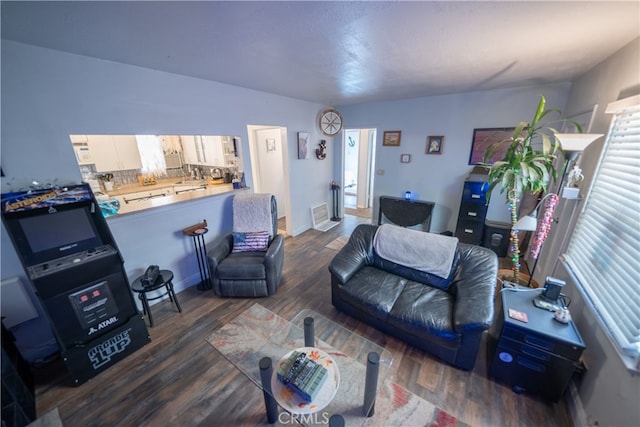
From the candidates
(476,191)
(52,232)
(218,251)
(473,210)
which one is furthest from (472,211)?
(52,232)

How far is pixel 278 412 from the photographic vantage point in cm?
149

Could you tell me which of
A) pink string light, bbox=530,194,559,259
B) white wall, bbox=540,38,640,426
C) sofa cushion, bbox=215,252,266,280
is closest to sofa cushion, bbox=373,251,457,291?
pink string light, bbox=530,194,559,259

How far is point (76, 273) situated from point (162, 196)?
2.16 meters

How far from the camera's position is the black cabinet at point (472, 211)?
10.8 ft

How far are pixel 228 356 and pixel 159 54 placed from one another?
2.57 m

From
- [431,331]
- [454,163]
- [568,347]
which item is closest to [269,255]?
[431,331]

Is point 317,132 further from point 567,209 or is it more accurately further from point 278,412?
point 278,412

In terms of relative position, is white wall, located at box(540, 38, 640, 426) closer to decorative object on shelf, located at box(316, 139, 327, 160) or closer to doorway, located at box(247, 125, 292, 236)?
decorative object on shelf, located at box(316, 139, 327, 160)

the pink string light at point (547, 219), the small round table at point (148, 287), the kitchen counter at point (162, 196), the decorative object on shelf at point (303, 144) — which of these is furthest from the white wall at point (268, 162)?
the pink string light at point (547, 219)

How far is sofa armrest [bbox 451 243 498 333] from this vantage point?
1.64 m

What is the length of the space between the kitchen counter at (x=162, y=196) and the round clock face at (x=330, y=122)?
2.12 m

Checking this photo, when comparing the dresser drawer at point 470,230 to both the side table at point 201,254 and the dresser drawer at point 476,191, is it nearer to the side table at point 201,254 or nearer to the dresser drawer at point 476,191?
the dresser drawer at point 476,191

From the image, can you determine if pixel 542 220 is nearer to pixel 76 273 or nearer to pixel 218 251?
pixel 218 251

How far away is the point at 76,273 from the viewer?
166 cm
